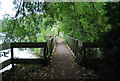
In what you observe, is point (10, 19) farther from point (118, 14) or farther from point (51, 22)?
point (118, 14)

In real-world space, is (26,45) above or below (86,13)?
below

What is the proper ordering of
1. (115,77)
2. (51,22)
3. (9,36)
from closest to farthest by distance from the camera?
(115,77) < (9,36) < (51,22)

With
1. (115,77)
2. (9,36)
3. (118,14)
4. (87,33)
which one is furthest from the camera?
(87,33)

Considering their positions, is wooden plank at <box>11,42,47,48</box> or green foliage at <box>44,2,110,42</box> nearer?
wooden plank at <box>11,42,47,48</box>

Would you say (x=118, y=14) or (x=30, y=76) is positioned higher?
(x=118, y=14)

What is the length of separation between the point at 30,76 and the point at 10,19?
2.46m

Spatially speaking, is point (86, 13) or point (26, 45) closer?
point (26, 45)

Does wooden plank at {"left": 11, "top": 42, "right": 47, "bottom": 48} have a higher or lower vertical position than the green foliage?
lower

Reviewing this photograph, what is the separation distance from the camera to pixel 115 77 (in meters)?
3.33

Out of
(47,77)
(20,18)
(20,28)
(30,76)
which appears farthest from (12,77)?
(20,18)

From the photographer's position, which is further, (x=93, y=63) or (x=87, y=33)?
(x=87, y=33)

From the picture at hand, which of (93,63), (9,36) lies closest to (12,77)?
(9,36)

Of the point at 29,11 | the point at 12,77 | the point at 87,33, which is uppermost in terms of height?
the point at 29,11

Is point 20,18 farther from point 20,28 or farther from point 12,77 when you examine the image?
point 12,77
